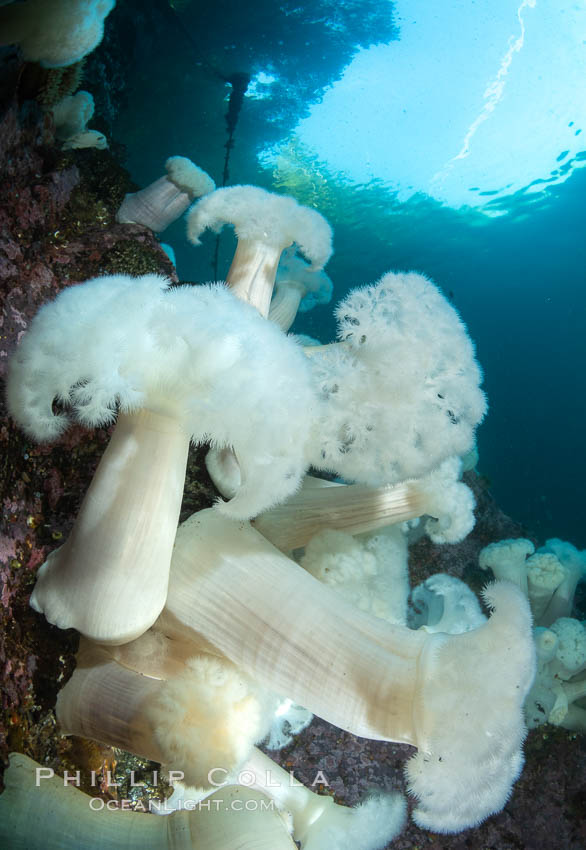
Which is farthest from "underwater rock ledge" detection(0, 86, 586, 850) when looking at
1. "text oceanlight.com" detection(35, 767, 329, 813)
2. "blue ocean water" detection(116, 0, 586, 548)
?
"blue ocean water" detection(116, 0, 586, 548)

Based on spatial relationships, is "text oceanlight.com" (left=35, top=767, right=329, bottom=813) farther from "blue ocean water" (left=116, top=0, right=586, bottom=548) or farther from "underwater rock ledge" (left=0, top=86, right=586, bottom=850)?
"blue ocean water" (left=116, top=0, right=586, bottom=548)

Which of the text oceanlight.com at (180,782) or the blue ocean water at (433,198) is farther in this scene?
the blue ocean water at (433,198)

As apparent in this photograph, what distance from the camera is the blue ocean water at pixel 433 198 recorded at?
14656 mm

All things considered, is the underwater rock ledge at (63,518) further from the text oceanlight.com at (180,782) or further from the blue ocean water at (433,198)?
the blue ocean water at (433,198)

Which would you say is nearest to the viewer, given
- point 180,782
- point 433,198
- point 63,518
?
point 180,782

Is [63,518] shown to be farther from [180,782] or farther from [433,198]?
[433,198]

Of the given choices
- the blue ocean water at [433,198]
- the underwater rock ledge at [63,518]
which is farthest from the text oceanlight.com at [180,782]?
the blue ocean water at [433,198]

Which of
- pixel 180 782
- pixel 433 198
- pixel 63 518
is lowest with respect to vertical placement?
pixel 433 198

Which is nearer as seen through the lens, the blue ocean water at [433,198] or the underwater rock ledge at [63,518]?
the underwater rock ledge at [63,518]

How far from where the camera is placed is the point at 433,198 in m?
25.1

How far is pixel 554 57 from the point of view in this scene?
16688mm

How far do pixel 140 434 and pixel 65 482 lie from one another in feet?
2.13

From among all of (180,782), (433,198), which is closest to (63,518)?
(180,782)

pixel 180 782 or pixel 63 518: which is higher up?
pixel 63 518
